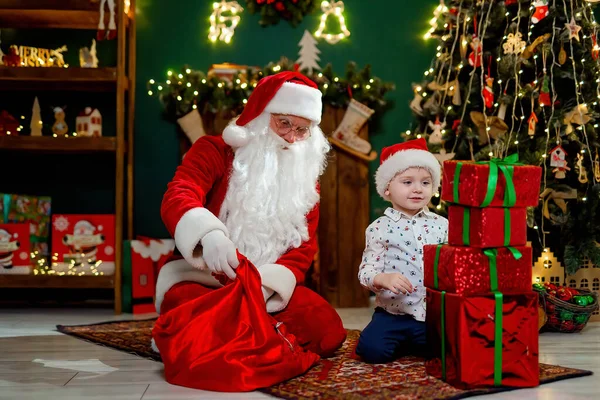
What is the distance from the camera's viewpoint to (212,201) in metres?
2.74

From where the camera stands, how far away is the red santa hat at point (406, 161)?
8.50 ft

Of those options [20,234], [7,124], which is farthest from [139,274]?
[7,124]

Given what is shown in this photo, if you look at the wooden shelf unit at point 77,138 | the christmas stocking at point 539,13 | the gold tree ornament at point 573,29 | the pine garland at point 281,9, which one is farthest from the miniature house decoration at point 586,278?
the wooden shelf unit at point 77,138

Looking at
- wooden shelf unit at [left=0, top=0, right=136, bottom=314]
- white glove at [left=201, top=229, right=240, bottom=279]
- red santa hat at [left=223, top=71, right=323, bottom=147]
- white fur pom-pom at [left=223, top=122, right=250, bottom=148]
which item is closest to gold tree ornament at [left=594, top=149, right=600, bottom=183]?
red santa hat at [left=223, top=71, right=323, bottom=147]

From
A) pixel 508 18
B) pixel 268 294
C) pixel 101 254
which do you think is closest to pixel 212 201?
pixel 268 294

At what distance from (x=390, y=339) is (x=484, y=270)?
0.57 m

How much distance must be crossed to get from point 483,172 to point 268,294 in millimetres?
853

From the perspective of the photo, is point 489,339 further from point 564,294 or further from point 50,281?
point 50,281

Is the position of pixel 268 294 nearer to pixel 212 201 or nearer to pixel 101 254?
pixel 212 201

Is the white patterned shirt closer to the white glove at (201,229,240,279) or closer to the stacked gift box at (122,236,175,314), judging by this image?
the white glove at (201,229,240,279)

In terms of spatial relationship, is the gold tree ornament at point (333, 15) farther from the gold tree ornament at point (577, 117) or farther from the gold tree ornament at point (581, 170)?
the gold tree ornament at point (581, 170)

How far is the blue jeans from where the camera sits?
246 centimetres

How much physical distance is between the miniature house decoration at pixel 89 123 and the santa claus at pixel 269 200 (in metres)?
1.47

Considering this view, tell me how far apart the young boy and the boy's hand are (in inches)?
4.6
